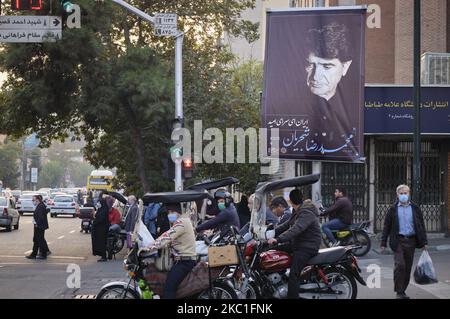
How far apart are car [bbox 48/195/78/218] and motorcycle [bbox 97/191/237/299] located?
42.6m

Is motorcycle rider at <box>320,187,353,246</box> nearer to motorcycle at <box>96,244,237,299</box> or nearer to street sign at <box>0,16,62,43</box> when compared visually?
street sign at <box>0,16,62,43</box>

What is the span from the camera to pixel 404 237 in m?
12.2

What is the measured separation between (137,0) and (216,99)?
15.0ft

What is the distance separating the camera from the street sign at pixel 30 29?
2028 centimetres

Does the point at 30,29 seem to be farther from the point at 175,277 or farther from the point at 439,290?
the point at 439,290

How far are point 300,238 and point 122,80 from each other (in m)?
13.2

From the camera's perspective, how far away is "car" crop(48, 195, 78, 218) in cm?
5209

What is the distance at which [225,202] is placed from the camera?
49.0 feet

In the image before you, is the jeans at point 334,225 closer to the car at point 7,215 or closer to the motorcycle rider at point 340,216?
the motorcycle rider at point 340,216

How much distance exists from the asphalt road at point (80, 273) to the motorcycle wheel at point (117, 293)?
325 cm

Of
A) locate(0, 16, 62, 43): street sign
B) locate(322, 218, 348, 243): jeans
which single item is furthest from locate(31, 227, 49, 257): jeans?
locate(322, 218, 348, 243): jeans

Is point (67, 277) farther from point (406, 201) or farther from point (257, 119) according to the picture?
point (257, 119)

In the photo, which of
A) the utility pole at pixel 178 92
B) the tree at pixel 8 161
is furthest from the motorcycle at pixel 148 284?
the tree at pixel 8 161

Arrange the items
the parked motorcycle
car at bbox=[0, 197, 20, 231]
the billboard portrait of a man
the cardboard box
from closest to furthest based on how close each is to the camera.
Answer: the cardboard box < the parked motorcycle < the billboard portrait of a man < car at bbox=[0, 197, 20, 231]
